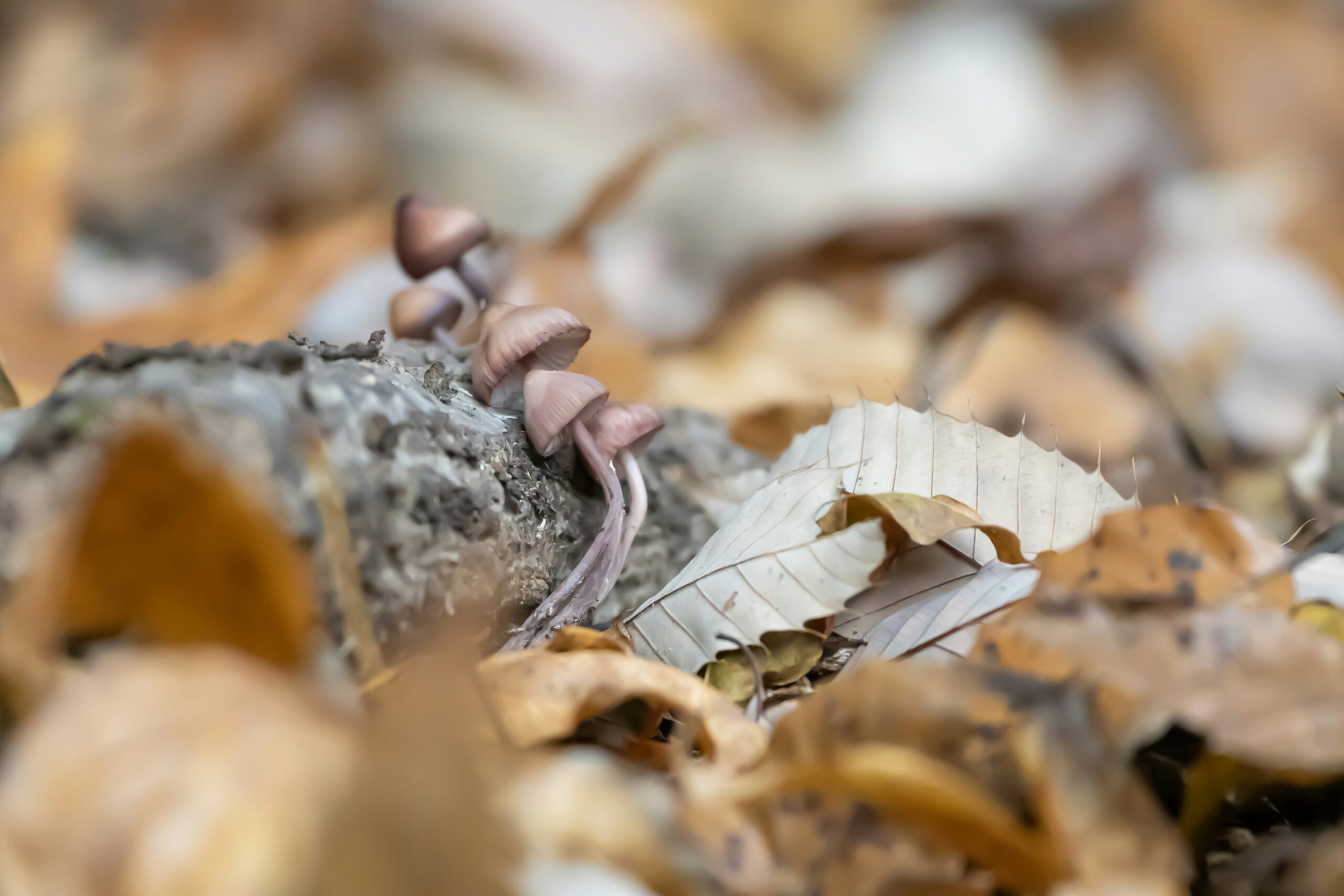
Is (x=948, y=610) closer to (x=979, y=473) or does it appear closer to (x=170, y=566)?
(x=979, y=473)

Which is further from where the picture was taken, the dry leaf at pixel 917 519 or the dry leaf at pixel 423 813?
the dry leaf at pixel 917 519

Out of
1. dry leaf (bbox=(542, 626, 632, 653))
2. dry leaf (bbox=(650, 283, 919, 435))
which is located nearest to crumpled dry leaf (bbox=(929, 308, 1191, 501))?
dry leaf (bbox=(650, 283, 919, 435))

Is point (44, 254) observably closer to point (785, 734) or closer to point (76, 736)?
point (76, 736)

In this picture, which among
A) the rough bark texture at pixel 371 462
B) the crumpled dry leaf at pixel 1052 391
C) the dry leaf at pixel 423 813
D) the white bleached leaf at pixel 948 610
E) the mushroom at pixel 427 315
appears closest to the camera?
the dry leaf at pixel 423 813

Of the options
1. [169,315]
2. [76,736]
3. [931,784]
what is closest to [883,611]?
[931,784]

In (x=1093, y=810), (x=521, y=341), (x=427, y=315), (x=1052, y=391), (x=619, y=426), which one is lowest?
(x=1052, y=391)

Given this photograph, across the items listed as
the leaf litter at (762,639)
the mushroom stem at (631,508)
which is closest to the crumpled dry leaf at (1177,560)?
the leaf litter at (762,639)

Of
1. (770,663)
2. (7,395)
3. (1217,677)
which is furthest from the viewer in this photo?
(7,395)

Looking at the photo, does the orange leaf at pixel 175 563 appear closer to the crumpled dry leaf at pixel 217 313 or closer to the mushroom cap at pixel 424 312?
the mushroom cap at pixel 424 312

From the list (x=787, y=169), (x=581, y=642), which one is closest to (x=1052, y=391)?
(x=787, y=169)
